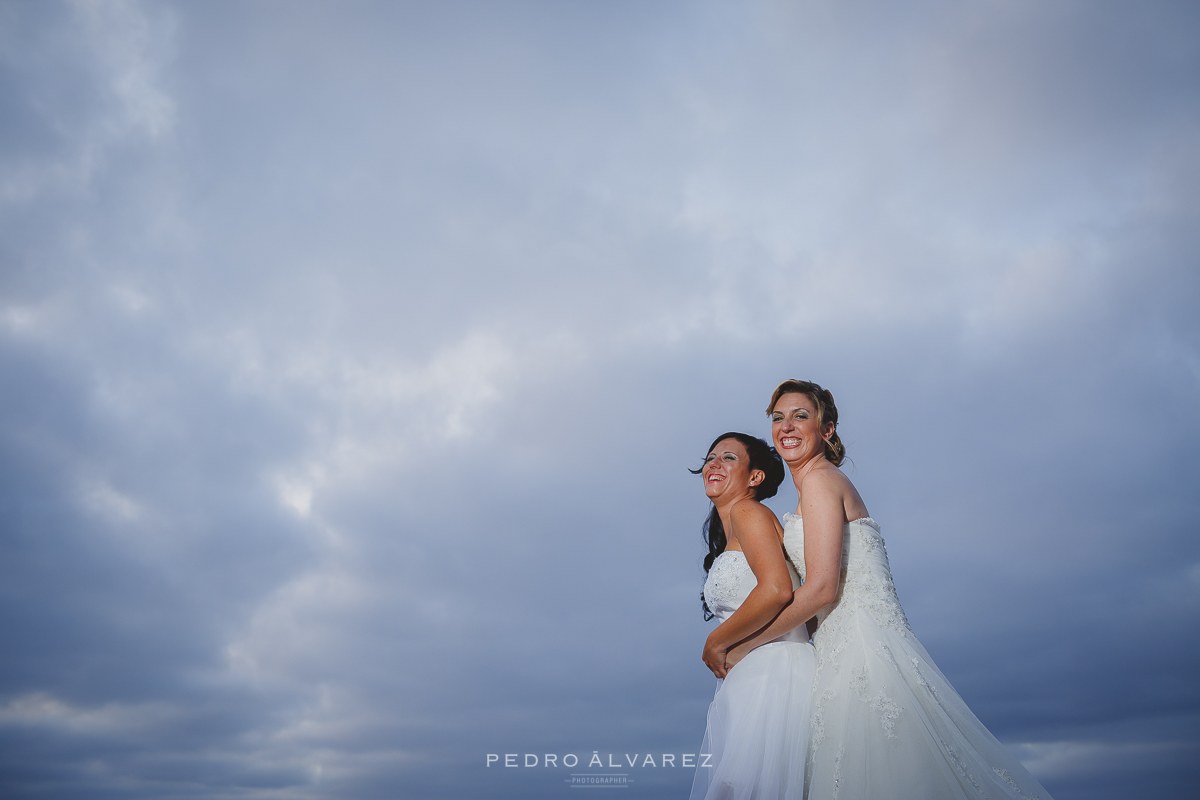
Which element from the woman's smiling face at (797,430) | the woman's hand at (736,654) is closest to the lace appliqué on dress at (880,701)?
the woman's hand at (736,654)

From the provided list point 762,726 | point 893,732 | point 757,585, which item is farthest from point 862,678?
point 757,585

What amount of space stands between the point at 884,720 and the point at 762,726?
1.10m

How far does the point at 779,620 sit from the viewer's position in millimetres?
7203

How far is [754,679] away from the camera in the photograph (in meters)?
7.33

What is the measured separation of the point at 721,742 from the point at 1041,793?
8.58ft

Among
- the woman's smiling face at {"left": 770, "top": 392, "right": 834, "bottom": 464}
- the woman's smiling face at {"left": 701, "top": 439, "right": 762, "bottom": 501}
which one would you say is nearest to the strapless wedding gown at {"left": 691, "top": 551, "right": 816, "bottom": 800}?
the woman's smiling face at {"left": 770, "top": 392, "right": 834, "bottom": 464}

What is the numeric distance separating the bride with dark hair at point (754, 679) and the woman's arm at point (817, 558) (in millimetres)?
94

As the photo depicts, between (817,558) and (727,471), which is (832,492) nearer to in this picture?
(817,558)

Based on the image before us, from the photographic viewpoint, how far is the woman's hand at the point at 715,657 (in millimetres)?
7727

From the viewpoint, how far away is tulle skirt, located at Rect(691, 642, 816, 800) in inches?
265

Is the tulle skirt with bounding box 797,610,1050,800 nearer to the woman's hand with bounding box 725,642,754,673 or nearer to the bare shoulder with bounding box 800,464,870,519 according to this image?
the woman's hand with bounding box 725,642,754,673

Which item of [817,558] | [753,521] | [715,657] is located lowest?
[715,657]

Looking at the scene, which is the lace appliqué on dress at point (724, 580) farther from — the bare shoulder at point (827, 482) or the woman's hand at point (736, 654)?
the bare shoulder at point (827, 482)

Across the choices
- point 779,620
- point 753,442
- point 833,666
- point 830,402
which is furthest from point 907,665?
point 753,442
